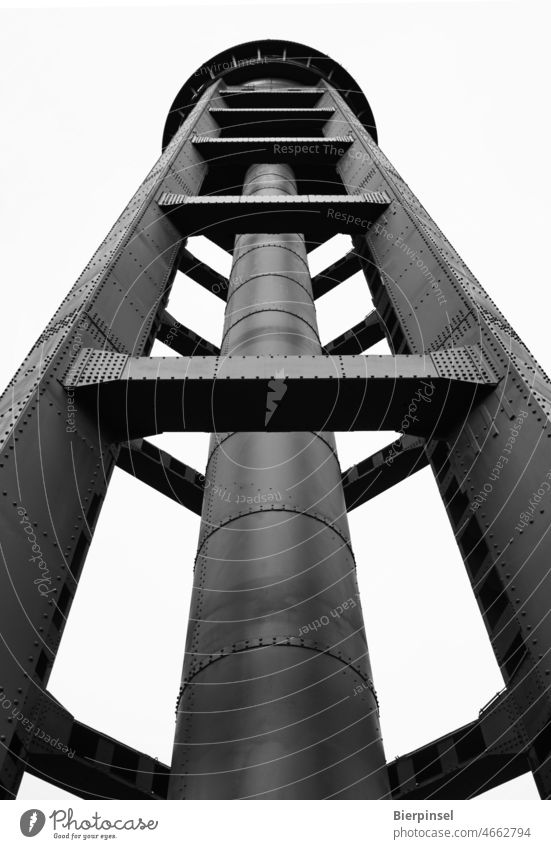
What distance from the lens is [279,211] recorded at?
28.3 ft

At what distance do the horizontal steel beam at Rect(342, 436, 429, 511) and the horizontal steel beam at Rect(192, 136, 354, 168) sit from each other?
5.63 m

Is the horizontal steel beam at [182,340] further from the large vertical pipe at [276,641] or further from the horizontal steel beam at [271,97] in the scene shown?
the horizontal steel beam at [271,97]

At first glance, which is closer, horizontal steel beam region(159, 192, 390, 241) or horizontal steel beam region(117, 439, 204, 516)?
horizontal steel beam region(159, 192, 390, 241)

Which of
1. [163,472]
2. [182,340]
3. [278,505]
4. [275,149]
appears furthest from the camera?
[182,340]

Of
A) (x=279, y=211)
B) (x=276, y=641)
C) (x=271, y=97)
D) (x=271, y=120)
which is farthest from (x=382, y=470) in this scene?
(x=271, y=97)

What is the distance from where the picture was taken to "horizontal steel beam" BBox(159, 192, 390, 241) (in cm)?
839

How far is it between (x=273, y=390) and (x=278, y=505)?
94.0 inches

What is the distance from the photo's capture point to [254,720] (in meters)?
5.48

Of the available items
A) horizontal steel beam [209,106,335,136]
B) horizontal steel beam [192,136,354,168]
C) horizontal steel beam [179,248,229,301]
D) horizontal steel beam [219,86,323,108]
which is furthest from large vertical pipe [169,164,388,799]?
horizontal steel beam [219,86,323,108]

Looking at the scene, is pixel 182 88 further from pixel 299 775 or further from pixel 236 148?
pixel 299 775

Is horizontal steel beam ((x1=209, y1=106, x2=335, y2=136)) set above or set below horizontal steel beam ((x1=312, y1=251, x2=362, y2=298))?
above

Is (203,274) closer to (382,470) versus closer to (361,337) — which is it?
(361,337)

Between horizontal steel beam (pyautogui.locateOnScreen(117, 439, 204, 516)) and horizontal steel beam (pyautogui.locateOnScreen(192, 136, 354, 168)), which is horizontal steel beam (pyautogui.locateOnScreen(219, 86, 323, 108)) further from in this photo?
horizontal steel beam (pyautogui.locateOnScreen(117, 439, 204, 516))

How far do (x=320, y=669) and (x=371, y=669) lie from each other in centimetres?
121
